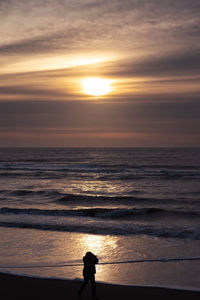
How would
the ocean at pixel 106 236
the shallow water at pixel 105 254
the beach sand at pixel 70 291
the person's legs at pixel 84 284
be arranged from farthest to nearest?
the ocean at pixel 106 236 → the shallow water at pixel 105 254 → the beach sand at pixel 70 291 → the person's legs at pixel 84 284

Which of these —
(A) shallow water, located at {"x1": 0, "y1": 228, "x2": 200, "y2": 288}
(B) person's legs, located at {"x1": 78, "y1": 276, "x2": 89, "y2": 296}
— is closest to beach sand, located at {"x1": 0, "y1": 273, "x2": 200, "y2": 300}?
(B) person's legs, located at {"x1": 78, "y1": 276, "x2": 89, "y2": 296}

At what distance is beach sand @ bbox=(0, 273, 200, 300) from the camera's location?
7.56 m

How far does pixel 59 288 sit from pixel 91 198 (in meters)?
16.5

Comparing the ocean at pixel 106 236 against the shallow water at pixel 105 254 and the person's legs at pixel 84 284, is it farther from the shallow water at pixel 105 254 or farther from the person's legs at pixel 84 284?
the person's legs at pixel 84 284

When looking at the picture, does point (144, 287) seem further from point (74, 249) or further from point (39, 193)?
point (39, 193)

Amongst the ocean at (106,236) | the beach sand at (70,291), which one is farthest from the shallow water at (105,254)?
the beach sand at (70,291)

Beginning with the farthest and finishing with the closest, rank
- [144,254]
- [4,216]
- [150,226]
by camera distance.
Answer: [4,216] → [150,226] → [144,254]

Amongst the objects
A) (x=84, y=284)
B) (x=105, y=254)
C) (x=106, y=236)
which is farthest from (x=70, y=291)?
(x=106, y=236)

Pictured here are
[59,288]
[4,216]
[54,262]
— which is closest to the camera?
[59,288]

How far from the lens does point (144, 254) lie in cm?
1077

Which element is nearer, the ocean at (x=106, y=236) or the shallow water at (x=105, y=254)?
the shallow water at (x=105, y=254)

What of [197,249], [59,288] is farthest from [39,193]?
[59,288]

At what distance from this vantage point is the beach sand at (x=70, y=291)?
7.56m

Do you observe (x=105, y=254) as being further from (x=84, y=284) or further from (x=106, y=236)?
(x=84, y=284)
